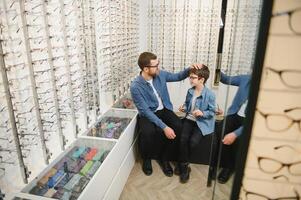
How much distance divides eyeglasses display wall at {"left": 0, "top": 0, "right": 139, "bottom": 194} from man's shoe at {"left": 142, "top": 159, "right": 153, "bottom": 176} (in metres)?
0.72

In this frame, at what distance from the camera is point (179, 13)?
11.3ft

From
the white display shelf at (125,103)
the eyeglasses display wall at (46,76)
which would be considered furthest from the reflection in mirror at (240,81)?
the white display shelf at (125,103)

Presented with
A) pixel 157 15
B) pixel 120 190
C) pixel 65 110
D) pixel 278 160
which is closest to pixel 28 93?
pixel 65 110

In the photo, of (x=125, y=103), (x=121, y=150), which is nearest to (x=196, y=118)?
(x=121, y=150)

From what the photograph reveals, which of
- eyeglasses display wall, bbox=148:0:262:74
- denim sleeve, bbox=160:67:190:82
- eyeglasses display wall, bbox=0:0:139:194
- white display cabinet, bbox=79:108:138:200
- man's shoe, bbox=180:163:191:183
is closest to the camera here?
eyeglasses display wall, bbox=0:0:139:194

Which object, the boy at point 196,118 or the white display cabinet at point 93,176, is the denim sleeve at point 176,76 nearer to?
the boy at point 196,118

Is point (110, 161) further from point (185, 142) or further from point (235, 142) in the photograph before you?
point (235, 142)

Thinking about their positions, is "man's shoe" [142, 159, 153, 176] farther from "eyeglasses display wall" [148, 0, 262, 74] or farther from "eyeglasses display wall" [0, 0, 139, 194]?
"eyeglasses display wall" [148, 0, 262, 74]

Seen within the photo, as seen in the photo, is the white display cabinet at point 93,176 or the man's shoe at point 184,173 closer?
the white display cabinet at point 93,176

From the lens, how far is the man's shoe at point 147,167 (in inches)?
96.3

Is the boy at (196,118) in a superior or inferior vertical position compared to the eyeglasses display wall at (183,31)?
inferior

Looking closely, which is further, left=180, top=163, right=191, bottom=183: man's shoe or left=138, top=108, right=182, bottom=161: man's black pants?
left=138, top=108, right=182, bottom=161: man's black pants

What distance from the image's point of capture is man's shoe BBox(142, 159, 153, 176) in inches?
96.3

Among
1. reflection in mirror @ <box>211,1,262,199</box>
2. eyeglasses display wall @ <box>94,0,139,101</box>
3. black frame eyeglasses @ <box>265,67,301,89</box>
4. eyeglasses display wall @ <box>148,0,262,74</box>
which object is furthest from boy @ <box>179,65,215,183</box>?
black frame eyeglasses @ <box>265,67,301,89</box>
